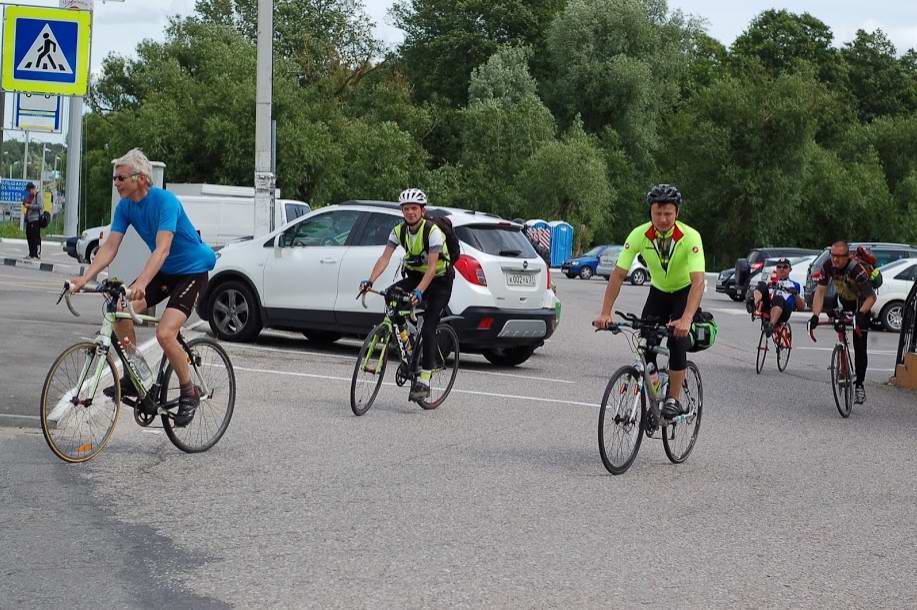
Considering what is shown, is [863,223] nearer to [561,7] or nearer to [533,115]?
[533,115]

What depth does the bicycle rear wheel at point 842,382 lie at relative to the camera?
13992 mm

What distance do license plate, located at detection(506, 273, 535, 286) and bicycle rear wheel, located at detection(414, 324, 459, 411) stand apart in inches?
134

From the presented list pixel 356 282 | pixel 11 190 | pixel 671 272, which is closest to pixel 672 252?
pixel 671 272

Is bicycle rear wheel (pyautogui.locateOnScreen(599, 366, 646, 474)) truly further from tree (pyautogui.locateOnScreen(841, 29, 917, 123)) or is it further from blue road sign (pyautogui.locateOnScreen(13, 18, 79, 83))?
tree (pyautogui.locateOnScreen(841, 29, 917, 123))

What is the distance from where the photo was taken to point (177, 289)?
29.7ft

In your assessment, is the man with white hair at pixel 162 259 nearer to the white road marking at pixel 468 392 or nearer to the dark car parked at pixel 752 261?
the white road marking at pixel 468 392

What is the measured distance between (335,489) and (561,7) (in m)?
84.1

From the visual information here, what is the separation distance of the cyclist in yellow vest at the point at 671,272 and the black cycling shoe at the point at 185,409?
2511 millimetres

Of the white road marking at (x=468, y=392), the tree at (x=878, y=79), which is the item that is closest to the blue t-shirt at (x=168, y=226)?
the white road marking at (x=468, y=392)

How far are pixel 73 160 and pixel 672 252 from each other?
27.6m

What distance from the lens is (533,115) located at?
75.1m

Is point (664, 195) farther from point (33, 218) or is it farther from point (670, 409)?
point (33, 218)

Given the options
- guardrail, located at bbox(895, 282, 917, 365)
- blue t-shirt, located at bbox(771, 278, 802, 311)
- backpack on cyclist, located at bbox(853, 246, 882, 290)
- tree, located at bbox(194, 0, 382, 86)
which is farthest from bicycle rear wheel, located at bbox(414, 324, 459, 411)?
tree, located at bbox(194, 0, 382, 86)

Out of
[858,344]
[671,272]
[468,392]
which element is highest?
[671,272]
